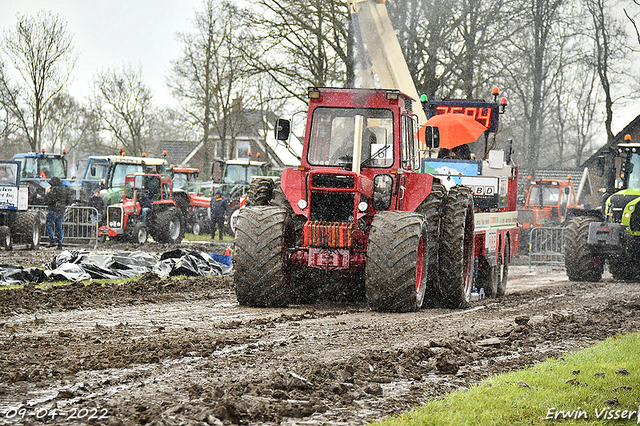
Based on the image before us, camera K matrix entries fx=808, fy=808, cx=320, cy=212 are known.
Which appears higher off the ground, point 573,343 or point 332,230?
point 332,230

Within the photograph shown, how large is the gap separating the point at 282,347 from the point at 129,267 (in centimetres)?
875

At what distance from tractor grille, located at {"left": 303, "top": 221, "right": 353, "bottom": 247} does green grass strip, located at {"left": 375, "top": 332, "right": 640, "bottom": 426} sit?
3484mm

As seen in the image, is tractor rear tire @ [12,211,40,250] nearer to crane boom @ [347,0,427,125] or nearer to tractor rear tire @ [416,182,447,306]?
crane boom @ [347,0,427,125]

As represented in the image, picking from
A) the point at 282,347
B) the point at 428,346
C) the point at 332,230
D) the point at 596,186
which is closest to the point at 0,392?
the point at 282,347

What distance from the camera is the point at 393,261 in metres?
9.73

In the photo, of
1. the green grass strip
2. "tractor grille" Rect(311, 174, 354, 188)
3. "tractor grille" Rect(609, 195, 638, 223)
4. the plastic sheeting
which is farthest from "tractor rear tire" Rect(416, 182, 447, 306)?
"tractor grille" Rect(609, 195, 638, 223)

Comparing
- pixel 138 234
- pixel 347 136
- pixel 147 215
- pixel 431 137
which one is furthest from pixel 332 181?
pixel 147 215

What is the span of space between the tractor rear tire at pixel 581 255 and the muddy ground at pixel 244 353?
565cm

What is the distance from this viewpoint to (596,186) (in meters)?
54.4

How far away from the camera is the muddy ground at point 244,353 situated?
5090 mm

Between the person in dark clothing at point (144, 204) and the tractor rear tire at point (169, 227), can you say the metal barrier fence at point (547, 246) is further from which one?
the person in dark clothing at point (144, 204)

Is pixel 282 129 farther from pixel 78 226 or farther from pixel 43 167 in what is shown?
pixel 43 167

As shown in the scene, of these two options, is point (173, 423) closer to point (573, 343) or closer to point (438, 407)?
point (438, 407)

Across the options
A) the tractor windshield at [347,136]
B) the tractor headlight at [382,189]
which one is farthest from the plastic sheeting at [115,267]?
the tractor headlight at [382,189]
